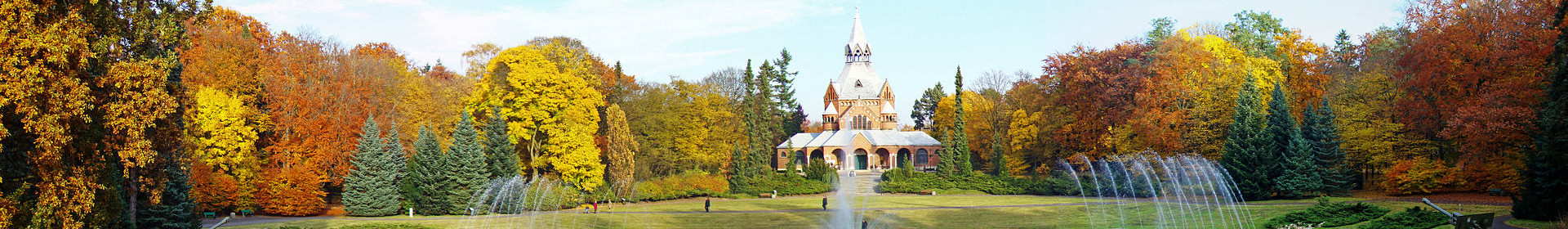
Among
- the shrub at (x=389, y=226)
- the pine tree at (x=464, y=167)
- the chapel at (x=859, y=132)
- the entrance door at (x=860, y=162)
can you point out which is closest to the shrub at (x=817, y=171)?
the chapel at (x=859, y=132)

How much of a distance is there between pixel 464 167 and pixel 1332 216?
92.7ft

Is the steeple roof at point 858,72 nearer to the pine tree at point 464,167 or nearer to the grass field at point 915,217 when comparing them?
the grass field at point 915,217

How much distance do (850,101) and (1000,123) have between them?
29.5 meters

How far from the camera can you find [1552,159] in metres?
21.9

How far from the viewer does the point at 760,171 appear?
54719mm

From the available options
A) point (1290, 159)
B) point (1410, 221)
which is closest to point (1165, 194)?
point (1290, 159)

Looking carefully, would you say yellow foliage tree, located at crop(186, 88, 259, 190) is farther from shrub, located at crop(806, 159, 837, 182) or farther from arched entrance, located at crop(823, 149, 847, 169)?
arched entrance, located at crop(823, 149, 847, 169)

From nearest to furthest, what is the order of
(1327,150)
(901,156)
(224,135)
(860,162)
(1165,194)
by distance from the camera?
(224,135) < (1327,150) < (1165,194) < (860,162) < (901,156)

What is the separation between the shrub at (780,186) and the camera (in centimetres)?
5081

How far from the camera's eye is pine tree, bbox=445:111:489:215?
36.4m

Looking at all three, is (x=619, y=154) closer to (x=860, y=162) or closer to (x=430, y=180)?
(x=430, y=180)

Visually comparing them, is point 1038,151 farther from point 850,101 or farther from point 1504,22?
point 850,101

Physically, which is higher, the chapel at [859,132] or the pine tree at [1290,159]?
the chapel at [859,132]

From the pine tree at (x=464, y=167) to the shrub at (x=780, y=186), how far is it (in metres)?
15.5
